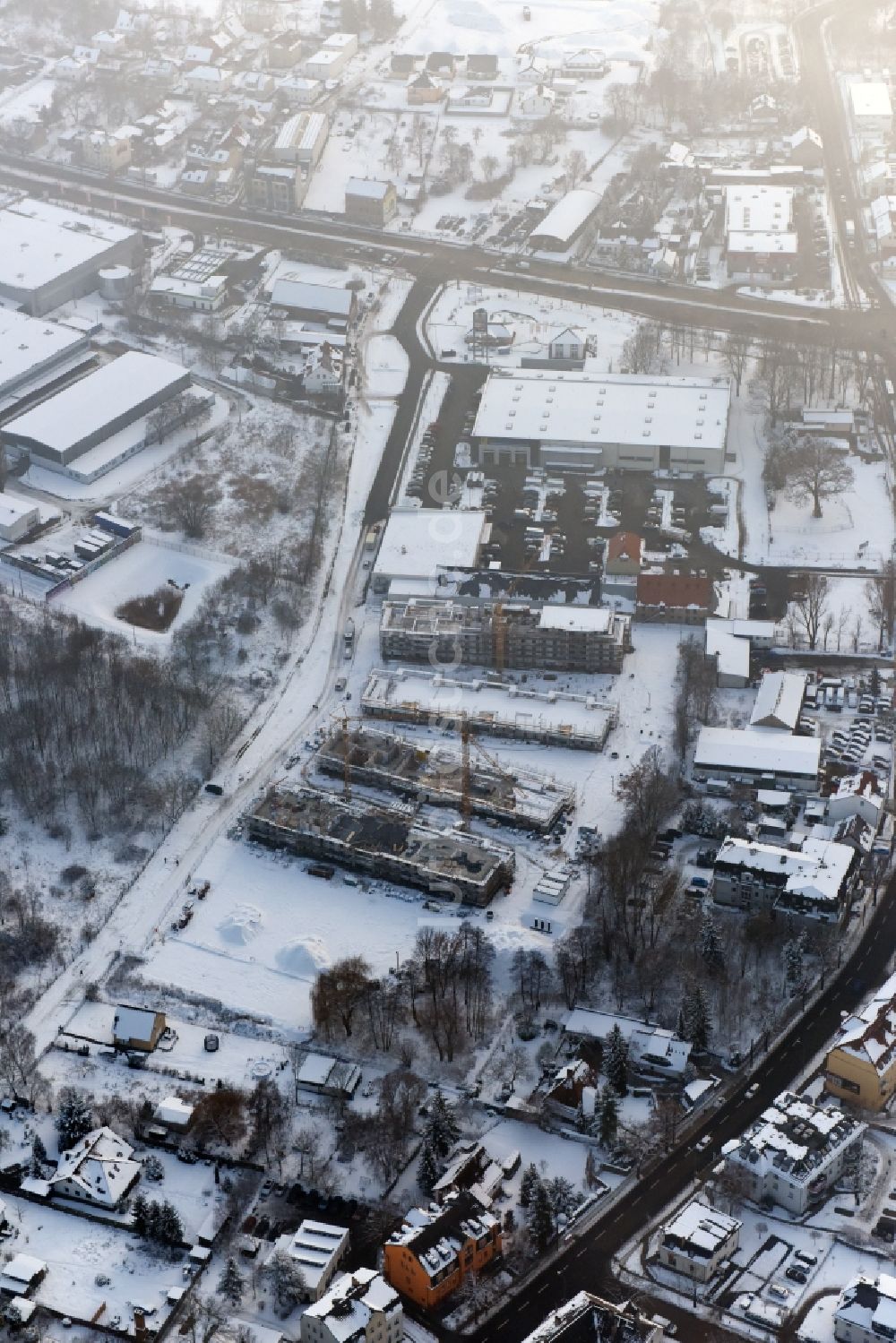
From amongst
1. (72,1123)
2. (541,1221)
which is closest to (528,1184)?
(541,1221)

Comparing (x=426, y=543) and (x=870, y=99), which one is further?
(x=870, y=99)

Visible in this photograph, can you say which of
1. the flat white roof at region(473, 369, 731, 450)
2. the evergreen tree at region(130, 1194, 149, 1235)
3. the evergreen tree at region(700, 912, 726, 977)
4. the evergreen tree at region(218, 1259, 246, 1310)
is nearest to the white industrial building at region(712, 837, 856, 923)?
the evergreen tree at region(700, 912, 726, 977)

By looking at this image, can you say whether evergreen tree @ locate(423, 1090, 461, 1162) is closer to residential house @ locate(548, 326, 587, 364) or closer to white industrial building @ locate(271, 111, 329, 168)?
residential house @ locate(548, 326, 587, 364)

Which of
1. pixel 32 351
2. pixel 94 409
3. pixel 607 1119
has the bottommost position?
pixel 607 1119

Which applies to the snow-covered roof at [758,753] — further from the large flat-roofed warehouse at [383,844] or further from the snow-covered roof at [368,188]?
the snow-covered roof at [368,188]

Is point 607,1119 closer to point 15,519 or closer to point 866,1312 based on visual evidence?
point 866,1312
